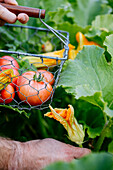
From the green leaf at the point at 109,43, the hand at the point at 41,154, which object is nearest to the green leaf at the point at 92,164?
the hand at the point at 41,154

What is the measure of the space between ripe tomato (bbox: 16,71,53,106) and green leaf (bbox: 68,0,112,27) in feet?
2.54

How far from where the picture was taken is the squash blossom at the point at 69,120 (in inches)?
30.0

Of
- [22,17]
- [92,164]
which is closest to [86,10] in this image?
[22,17]

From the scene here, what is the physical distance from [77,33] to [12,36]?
0.47 meters

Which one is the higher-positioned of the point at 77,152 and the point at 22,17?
the point at 22,17

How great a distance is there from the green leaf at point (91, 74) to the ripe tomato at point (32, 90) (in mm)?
65

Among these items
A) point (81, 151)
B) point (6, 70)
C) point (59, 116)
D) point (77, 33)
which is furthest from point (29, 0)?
point (81, 151)

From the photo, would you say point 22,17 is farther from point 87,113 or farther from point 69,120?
point 87,113

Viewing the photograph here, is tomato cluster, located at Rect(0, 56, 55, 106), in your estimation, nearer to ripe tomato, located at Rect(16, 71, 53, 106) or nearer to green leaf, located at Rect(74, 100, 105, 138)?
ripe tomato, located at Rect(16, 71, 53, 106)

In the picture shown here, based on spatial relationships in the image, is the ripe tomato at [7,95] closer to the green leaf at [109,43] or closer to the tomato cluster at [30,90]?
the tomato cluster at [30,90]

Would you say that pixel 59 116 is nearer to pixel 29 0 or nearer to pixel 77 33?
pixel 77 33

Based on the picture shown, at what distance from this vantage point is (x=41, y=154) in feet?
2.40

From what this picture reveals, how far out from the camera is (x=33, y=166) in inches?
28.5

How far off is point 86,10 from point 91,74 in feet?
2.74
